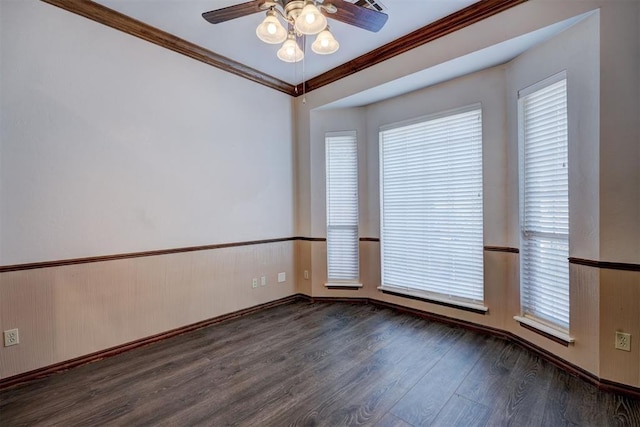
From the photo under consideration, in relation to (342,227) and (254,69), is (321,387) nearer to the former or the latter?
(342,227)

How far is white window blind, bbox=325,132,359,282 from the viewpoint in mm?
3857

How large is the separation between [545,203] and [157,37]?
3790 mm

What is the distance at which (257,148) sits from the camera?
143 inches

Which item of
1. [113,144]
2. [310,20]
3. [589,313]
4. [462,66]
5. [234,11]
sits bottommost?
[589,313]

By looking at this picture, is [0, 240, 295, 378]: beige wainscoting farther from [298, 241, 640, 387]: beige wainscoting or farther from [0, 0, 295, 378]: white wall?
[298, 241, 640, 387]: beige wainscoting

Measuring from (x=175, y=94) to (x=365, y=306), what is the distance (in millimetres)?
3224

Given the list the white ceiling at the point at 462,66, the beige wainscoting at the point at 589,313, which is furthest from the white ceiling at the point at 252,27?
the beige wainscoting at the point at 589,313

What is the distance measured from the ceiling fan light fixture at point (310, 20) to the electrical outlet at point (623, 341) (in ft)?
9.20

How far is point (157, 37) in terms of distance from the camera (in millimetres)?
2764

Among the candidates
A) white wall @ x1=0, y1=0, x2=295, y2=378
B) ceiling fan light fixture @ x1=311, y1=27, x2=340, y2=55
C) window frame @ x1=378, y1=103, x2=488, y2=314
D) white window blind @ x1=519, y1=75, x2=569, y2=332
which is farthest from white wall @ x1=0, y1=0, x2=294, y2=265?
white window blind @ x1=519, y1=75, x2=569, y2=332

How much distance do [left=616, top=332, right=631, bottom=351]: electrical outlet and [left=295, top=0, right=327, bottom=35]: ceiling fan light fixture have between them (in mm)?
2803

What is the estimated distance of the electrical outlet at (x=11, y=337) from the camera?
2.07 meters

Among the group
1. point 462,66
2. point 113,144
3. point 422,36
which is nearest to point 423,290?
point 462,66

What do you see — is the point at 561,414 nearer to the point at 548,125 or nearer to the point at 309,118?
the point at 548,125
